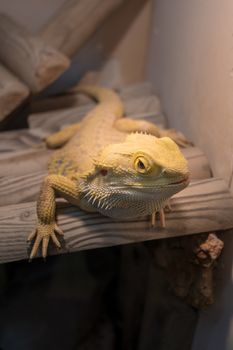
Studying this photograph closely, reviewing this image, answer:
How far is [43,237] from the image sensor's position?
1.45 meters

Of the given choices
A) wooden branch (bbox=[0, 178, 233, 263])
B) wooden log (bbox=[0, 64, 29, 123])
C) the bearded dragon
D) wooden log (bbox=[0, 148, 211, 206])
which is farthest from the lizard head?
wooden log (bbox=[0, 64, 29, 123])

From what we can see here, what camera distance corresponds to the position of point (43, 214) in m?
1.49

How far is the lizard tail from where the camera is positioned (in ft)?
7.95

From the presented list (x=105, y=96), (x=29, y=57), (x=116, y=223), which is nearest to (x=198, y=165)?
(x=116, y=223)

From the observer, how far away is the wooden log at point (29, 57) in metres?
2.22

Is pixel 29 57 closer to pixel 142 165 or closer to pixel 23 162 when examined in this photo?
pixel 23 162

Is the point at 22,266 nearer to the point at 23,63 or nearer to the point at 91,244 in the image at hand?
the point at 91,244

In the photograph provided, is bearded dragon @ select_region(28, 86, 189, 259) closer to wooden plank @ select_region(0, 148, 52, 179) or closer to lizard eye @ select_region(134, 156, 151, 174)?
lizard eye @ select_region(134, 156, 151, 174)

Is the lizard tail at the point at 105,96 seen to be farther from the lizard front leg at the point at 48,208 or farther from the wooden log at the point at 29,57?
the lizard front leg at the point at 48,208

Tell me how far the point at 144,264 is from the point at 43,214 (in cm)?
90

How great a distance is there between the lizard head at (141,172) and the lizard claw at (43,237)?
218mm

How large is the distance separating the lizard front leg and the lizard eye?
37 cm

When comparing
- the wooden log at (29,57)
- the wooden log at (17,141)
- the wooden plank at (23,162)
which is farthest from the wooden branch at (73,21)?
the wooden plank at (23,162)

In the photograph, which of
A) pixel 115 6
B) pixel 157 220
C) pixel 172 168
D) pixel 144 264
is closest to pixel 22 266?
pixel 144 264
